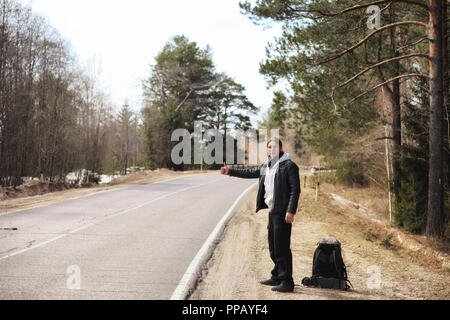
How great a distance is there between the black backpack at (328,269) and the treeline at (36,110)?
19465mm

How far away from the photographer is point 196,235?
32.9 feet

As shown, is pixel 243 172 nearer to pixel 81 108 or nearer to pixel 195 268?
pixel 195 268

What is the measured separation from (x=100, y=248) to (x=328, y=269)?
177 inches

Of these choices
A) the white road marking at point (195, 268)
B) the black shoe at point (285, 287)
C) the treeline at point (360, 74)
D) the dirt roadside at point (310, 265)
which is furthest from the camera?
the treeline at point (360, 74)

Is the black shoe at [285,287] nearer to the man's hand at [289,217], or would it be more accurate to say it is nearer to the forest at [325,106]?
the man's hand at [289,217]

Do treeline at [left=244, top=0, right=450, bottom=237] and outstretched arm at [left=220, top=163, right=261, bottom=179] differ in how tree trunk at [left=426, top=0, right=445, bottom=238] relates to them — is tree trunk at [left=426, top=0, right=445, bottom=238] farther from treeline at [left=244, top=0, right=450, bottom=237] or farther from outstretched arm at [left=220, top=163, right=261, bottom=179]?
outstretched arm at [left=220, top=163, right=261, bottom=179]

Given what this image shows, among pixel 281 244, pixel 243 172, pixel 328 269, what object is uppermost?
pixel 243 172

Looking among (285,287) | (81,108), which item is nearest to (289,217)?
(285,287)

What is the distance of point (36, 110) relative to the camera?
2547cm

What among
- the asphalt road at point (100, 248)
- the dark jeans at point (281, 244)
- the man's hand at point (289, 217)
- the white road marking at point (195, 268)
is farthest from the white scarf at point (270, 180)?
the asphalt road at point (100, 248)

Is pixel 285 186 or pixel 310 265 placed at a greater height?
pixel 285 186

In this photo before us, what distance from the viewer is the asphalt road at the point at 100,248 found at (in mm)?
5695

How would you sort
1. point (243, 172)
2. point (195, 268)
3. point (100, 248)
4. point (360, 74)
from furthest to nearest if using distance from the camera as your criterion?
point (360, 74)
point (100, 248)
point (195, 268)
point (243, 172)

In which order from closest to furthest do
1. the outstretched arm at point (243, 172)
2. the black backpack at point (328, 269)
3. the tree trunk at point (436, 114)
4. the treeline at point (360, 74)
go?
the black backpack at point (328, 269) → the outstretched arm at point (243, 172) → the tree trunk at point (436, 114) → the treeline at point (360, 74)
